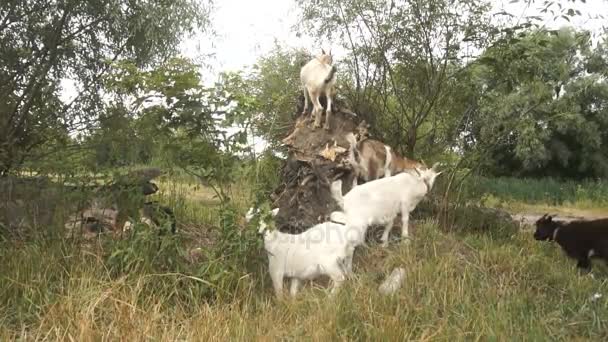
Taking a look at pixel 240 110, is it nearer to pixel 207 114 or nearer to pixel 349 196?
pixel 207 114

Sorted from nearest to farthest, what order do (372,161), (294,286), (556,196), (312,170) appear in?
(294,286)
(312,170)
(372,161)
(556,196)

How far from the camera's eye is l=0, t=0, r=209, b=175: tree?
738cm

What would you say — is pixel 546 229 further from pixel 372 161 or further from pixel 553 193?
pixel 553 193

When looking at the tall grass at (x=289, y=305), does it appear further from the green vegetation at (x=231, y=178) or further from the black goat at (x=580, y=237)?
the black goat at (x=580, y=237)

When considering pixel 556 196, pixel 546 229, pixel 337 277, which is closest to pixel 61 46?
pixel 337 277

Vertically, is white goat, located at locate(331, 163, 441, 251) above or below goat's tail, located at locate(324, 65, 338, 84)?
below

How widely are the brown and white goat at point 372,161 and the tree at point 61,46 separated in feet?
8.24

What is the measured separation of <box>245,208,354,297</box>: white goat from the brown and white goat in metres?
2.12

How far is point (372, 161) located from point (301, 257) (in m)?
2.50

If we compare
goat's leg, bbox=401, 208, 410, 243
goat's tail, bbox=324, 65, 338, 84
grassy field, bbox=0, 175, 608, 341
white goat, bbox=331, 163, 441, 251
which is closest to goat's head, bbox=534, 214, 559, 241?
grassy field, bbox=0, 175, 608, 341

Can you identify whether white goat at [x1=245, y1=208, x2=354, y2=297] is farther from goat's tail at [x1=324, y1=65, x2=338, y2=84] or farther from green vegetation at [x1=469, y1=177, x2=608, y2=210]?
green vegetation at [x1=469, y1=177, x2=608, y2=210]

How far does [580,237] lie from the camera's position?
729 centimetres

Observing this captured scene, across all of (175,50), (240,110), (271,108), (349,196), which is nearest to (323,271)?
(349,196)

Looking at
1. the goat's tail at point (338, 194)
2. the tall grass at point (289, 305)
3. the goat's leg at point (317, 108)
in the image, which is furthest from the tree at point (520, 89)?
the goat's tail at point (338, 194)
